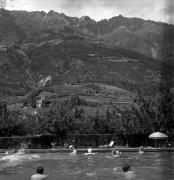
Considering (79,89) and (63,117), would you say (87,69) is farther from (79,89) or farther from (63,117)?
(63,117)

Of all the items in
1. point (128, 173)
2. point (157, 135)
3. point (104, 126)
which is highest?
point (104, 126)

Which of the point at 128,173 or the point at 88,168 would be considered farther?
the point at 88,168

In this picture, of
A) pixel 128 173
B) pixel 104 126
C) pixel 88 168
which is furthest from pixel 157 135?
pixel 128 173

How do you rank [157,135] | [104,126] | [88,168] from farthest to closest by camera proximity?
1. [104,126]
2. [157,135]
3. [88,168]

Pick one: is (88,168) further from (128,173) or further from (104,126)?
(104,126)

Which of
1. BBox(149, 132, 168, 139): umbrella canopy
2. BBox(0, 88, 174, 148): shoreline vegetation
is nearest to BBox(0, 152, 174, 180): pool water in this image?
BBox(149, 132, 168, 139): umbrella canopy

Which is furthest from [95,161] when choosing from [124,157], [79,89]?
[79,89]

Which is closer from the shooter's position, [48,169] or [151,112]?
[48,169]

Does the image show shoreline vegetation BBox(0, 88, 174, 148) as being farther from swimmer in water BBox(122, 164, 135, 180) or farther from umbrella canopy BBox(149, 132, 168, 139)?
swimmer in water BBox(122, 164, 135, 180)

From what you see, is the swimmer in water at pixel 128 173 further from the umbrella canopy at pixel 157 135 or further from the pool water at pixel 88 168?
the umbrella canopy at pixel 157 135
